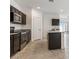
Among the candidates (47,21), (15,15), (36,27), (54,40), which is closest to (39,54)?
(54,40)

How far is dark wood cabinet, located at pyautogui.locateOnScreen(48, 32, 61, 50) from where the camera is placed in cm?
707

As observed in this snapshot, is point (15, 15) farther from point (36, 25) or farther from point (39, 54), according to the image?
point (36, 25)

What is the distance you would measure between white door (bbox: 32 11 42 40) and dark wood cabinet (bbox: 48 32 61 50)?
16.6ft

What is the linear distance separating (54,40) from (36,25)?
556 cm

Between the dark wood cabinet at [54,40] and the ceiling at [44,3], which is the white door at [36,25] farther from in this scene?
the dark wood cabinet at [54,40]

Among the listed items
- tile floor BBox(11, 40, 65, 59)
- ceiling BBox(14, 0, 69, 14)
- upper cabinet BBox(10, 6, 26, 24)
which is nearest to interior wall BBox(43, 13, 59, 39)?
ceiling BBox(14, 0, 69, 14)

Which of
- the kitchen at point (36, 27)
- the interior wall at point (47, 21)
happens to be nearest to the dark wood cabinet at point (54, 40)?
Result: the kitchen at point (36, 27)

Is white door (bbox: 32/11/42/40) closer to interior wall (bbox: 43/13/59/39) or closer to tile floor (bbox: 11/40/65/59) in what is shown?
interior wall (bbox: 43/13/59/39)

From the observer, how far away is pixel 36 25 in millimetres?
12461

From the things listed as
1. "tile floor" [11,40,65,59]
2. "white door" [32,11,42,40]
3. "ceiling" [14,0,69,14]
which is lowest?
"tile floor" [11,40,65,59]
